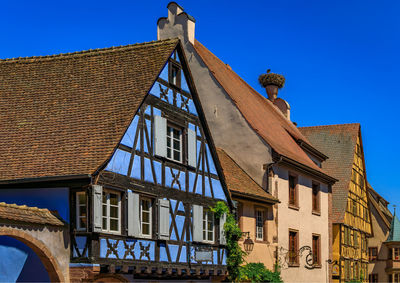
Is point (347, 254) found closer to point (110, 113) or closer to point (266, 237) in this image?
point (266, 237)

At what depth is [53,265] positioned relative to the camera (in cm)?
1542

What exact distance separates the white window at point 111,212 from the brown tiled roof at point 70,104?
1094 mm

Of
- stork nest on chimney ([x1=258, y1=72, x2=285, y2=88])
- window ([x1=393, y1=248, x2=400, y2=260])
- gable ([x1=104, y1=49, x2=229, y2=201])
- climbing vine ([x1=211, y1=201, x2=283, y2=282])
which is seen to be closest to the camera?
gable ([x1=104, y1=49, x2=229, y2=201])

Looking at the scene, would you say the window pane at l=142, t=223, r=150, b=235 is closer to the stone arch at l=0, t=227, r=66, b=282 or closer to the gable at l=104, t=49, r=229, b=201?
the gable at l=104, t=49, r=229, b=201

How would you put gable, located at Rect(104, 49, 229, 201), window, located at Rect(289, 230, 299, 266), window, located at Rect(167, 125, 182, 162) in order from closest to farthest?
1. gable, located at Rect(104, 49, 229, 201)
2. window, located at Rect(167, 125, 182, 162)
3. window, located at Rect(289, 230, 299, 266)

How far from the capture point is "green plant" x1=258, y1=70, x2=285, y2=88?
120ft

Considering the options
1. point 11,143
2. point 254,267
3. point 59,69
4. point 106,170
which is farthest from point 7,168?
point 254,267

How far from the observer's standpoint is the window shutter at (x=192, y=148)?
20.2 m

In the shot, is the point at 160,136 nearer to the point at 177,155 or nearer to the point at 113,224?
the point at 177,155

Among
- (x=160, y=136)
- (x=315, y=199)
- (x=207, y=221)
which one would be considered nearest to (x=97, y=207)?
(x=160, y=136)

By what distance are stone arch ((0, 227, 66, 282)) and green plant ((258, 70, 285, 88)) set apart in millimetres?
22847

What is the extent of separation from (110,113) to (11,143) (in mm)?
2599

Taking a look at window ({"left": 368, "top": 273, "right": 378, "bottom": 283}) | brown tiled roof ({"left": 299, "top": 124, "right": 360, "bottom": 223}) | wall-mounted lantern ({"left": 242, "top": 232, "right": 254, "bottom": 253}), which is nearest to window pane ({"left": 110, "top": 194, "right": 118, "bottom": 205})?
wall-mounted lantern ({"left": 242, "top": 232, "right": 254, "bottom": 253})

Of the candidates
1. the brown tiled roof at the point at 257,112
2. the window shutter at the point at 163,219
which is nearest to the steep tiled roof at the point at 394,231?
the brown tiled roof at the point at 257,112
